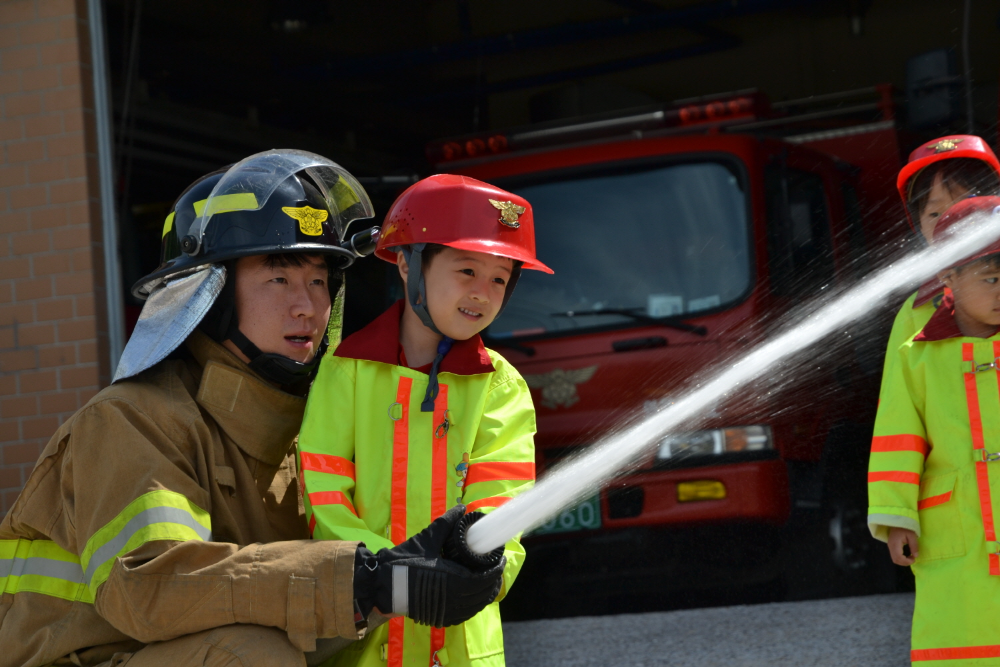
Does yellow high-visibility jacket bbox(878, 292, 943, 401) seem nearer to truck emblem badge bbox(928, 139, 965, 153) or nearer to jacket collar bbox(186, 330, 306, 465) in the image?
truck emblem badge bbox(928, 139, 965, 153)

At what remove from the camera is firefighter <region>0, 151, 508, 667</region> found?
231 cm

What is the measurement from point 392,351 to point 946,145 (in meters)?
2.28

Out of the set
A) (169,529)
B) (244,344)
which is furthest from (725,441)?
(169,529)

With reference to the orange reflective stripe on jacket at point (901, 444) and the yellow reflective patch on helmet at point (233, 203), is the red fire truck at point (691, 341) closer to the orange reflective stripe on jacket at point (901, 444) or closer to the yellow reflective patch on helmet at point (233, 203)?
the orange reflective stripe on jacket at point (901, 444)

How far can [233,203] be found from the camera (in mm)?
2854

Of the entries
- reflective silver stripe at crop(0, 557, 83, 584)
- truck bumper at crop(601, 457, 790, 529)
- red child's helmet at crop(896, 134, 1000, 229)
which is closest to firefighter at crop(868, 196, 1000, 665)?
red child's helmet at crop(896, 134, 1000, 229)

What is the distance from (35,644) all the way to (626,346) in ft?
11.1

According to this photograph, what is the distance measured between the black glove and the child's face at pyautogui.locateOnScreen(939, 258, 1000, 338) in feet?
5.67

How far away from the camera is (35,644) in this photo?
2.50 metres

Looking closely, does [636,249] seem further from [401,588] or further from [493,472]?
[401,588]

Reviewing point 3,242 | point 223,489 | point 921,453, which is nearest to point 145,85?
point 3,242

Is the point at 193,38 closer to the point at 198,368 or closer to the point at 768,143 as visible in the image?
the point at 768,143

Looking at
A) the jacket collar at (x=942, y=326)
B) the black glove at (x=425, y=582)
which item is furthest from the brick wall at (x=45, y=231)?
the jacket collar at (x=942, y=326)

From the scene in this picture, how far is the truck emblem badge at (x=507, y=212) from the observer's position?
276 centimetres
